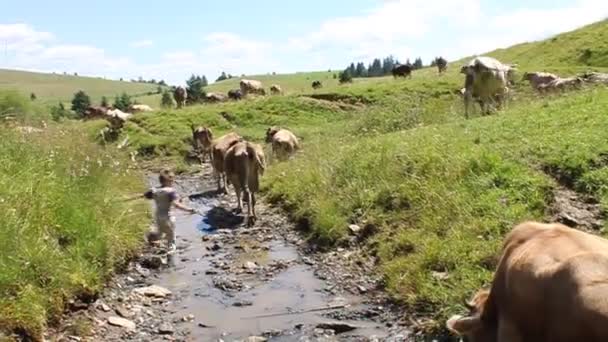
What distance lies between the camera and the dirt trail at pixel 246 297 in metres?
9.03

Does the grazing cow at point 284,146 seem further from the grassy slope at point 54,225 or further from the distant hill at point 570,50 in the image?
the distant hill at point 570,50

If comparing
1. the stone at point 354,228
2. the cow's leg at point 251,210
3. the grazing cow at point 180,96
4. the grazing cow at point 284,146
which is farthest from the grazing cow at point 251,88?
the stone at point 354,228

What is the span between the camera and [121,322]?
366 inches

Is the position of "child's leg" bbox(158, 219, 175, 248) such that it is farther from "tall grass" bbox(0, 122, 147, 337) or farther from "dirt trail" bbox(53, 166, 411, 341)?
"tall grass" bbox(0, 122, 147, 337)

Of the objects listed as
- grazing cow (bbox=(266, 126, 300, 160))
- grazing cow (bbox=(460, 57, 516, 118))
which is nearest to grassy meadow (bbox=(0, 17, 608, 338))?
grazing cow (bbox=(266, 126, 300, 160))

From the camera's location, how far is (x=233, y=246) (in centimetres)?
1379

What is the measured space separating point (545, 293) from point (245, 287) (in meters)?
6.73

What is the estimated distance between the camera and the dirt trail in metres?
9.03

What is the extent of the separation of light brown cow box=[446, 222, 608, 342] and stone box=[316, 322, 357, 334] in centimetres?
356

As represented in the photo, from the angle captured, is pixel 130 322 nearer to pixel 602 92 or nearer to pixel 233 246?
pixel 233 246

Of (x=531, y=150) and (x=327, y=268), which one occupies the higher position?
(x=531, y=150)

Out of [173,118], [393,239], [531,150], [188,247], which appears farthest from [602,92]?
[173,118]

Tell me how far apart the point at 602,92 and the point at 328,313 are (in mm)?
9938

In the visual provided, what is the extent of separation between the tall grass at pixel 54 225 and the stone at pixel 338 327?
2.91m
